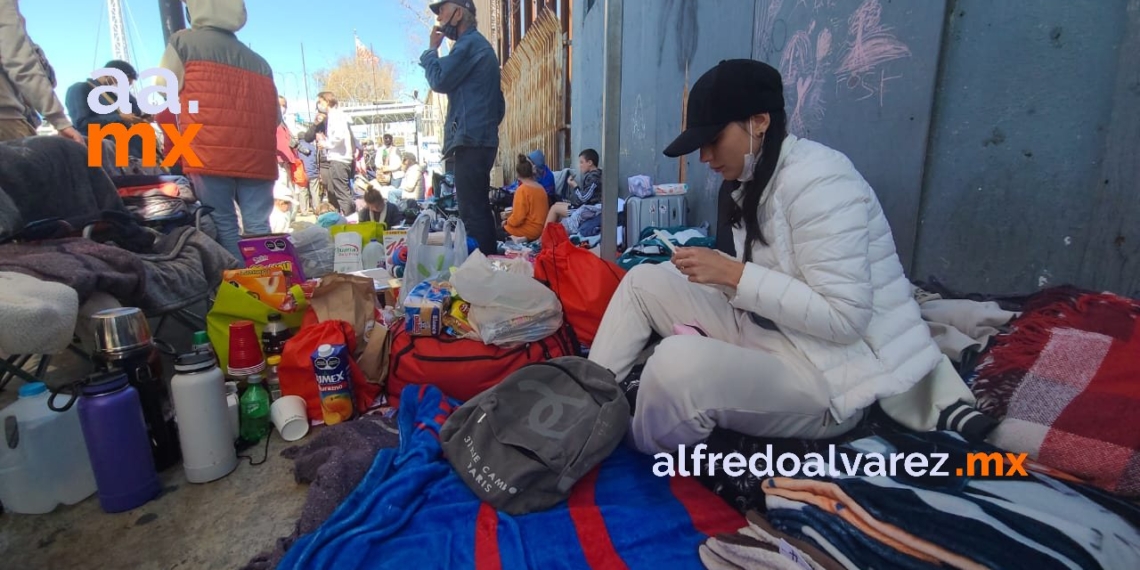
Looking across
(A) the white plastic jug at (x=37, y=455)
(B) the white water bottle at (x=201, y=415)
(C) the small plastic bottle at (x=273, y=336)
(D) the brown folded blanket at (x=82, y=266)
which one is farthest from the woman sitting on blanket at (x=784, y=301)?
(D) the brown folded blanket at (x=82, y=266)

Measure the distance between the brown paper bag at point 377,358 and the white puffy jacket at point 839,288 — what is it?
168 centimetres

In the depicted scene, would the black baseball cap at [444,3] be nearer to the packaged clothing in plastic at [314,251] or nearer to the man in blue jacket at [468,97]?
the man in blue jacket at [468,97]

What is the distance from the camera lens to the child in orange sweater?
6066 millimetres

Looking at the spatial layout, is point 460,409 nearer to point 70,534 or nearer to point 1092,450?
point 70,534

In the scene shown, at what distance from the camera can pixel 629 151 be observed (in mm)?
7305

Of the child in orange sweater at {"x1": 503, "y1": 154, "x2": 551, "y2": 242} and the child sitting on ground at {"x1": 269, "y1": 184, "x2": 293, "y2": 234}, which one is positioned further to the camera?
the child sitting on ground at {"x1": 269, "y1": 184, "x2": 293, "y2": 234}

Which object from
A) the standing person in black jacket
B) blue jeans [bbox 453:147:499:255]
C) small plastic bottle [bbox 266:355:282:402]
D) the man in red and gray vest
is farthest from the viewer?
the standing person in black jacket

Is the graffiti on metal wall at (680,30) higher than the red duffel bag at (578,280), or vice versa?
the graffiti on metal wall at (680,30)

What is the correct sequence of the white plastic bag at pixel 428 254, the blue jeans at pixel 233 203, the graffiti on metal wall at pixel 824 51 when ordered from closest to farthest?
1. the graffiti on metal wall at pixel 824 51
2. the white plastic bag at pixel 428 254
3. the blue jeans at pixel 233 203

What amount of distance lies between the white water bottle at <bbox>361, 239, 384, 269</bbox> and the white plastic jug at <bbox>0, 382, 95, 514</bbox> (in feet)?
8.77

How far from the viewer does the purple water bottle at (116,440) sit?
66.0 inches

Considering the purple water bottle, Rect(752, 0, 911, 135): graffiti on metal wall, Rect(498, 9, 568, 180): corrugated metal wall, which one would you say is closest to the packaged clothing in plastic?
the purple water bottle

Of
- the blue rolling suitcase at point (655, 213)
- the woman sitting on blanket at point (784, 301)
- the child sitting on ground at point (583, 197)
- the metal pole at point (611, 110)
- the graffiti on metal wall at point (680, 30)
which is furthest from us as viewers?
the child sitting on ground at point (583, 197)

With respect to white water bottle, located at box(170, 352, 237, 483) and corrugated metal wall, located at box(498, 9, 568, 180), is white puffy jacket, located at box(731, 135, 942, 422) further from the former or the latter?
corrugated metal wall, located at box(498, 9, 568, 180)
